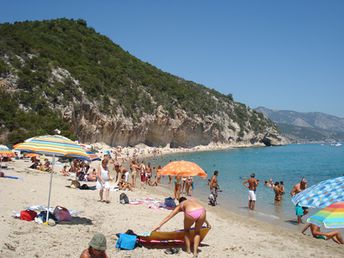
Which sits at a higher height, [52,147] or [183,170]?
[52,147]

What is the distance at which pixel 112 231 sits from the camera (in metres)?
8.17

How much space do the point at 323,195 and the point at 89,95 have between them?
4631 cm

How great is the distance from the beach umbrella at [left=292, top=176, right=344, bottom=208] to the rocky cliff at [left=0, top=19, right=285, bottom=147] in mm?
28048

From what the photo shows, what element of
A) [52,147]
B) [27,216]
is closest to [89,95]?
[27,216]

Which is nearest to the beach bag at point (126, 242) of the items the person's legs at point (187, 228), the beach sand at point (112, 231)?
the beach sand at point (112, 231)

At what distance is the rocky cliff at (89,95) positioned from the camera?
118ft

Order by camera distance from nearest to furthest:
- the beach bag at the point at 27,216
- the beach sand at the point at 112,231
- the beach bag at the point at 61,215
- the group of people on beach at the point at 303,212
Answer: the beach sand at the point at 112,231
the beach bag at the point at 27,216
the group of people on beach at the point at 303,212
the beach bag at the point at 61,215

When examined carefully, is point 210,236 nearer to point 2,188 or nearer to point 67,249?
point 67,249

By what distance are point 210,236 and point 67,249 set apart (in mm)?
3754

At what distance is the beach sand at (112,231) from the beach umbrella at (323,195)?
305 cm

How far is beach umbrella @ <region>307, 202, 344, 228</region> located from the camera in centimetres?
376

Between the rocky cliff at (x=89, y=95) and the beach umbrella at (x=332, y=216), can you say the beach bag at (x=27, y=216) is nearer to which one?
the beach umbrella at (x=332, y=216)

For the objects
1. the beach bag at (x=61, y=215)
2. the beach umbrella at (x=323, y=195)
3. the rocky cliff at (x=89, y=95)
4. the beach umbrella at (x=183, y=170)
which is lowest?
the beach bag at (x=61, y=215)

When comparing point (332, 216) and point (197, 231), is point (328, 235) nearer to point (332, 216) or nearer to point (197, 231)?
point (197, 231)
